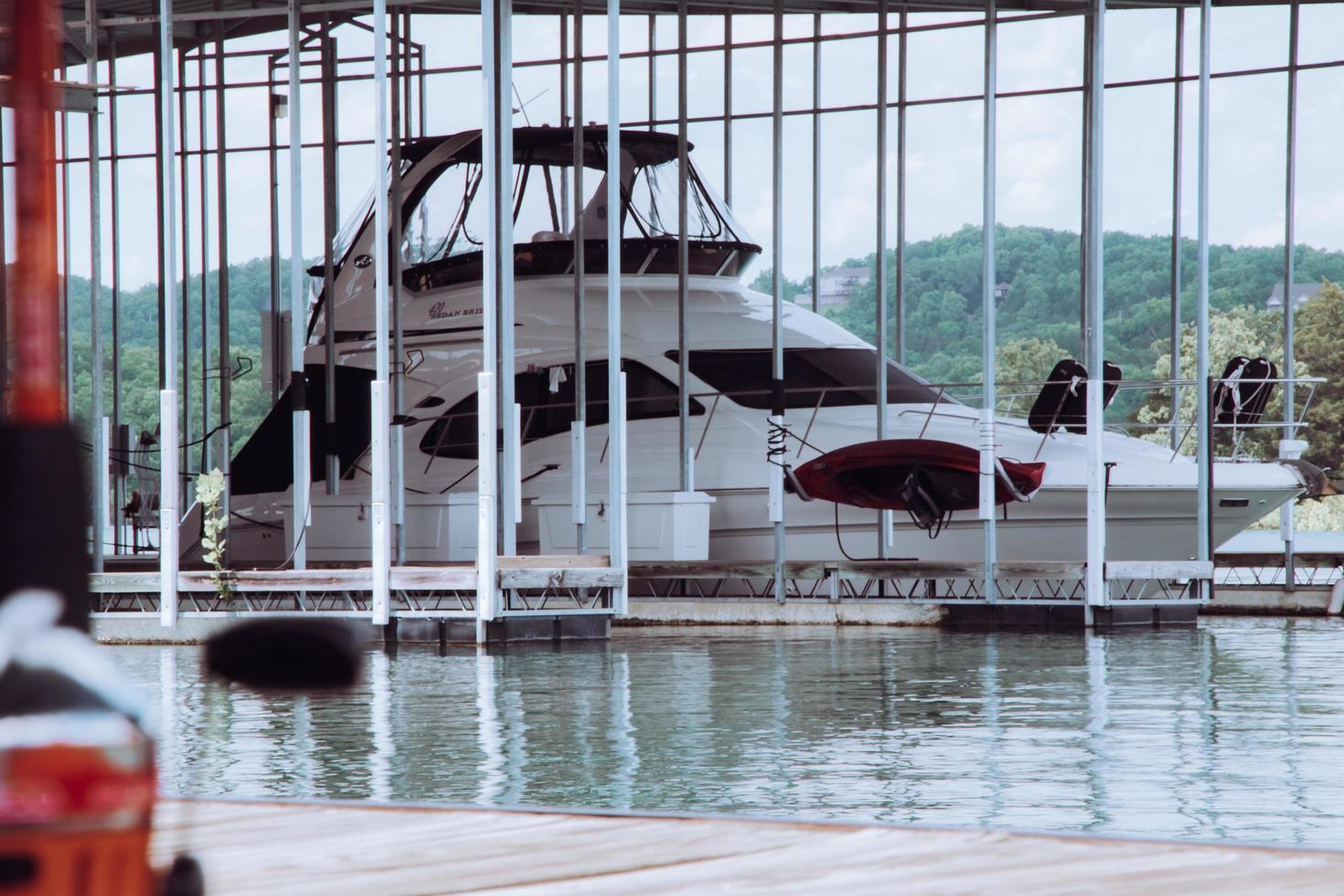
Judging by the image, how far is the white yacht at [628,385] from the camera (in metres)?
15.3

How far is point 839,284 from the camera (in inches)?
2185

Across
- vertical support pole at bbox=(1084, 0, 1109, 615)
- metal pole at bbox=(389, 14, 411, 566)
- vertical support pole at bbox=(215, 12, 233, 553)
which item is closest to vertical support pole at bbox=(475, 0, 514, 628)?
metal pole at bbox=(389, 14, 411, 566)

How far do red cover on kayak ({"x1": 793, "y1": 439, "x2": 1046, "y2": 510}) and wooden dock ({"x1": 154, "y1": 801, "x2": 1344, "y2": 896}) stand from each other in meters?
11.1

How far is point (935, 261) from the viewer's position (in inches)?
2125

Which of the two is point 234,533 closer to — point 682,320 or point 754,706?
point 682,320

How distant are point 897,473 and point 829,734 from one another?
7134 millimetres

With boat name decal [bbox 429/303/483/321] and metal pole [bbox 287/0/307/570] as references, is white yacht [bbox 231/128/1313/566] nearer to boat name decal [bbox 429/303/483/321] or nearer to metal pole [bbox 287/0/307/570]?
boat name decal [bbox 429/303/483/321]

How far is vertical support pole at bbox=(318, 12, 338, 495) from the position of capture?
15.5 meters

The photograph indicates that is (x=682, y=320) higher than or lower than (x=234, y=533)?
higher

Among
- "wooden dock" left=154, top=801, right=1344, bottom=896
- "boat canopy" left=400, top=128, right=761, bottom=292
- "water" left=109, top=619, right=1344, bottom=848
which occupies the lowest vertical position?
"water" left=109, top=619, right=1344, bottom=848

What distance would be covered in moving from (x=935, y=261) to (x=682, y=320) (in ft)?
132

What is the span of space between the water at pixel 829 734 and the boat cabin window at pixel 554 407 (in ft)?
14.4

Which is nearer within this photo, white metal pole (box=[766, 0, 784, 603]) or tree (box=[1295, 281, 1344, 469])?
white metal pole (box=[766, 0, 784, 603])

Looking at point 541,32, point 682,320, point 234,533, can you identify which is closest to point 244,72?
point 541,32
